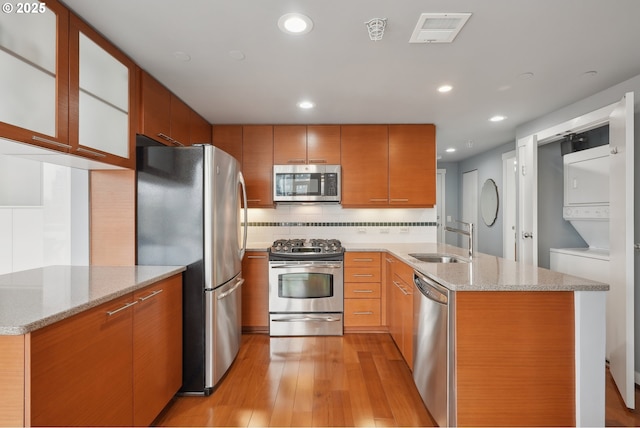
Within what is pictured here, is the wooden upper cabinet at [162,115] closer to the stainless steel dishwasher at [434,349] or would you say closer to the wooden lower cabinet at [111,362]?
the wooden lower cabinet at [111,362]

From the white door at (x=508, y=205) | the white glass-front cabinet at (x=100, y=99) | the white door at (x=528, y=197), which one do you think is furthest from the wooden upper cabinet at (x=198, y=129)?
the white door at (x=508, y=205)

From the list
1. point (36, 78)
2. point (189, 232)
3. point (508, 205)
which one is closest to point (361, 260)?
point (189, 232)

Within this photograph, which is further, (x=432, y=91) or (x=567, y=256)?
(x=567, y=256)

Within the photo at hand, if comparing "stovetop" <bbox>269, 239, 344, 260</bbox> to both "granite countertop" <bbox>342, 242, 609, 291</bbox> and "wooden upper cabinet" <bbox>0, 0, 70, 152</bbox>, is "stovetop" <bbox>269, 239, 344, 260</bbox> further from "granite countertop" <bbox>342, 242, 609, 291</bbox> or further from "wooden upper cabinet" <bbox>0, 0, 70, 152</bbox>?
"wooden upper cabinet" <bbox>0, 0, 70, 152</bbox>

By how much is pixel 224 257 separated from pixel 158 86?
1.45m

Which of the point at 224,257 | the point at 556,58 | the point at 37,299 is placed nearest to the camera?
the point at 37,299

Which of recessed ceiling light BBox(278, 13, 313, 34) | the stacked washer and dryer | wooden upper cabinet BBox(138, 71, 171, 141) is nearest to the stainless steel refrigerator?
wooden upper cabinet BBox(138, 71, 171, 141)

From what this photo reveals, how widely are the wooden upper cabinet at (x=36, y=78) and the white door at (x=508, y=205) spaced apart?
5194mm

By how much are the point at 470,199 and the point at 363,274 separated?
3.70m

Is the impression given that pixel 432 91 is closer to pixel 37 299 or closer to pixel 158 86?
pixel 158 86

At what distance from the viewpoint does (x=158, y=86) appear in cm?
242

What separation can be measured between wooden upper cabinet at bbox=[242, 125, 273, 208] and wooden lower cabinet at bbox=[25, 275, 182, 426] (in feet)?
5.68

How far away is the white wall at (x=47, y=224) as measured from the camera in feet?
6.95

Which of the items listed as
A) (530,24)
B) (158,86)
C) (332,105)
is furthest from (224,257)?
(530,24)
